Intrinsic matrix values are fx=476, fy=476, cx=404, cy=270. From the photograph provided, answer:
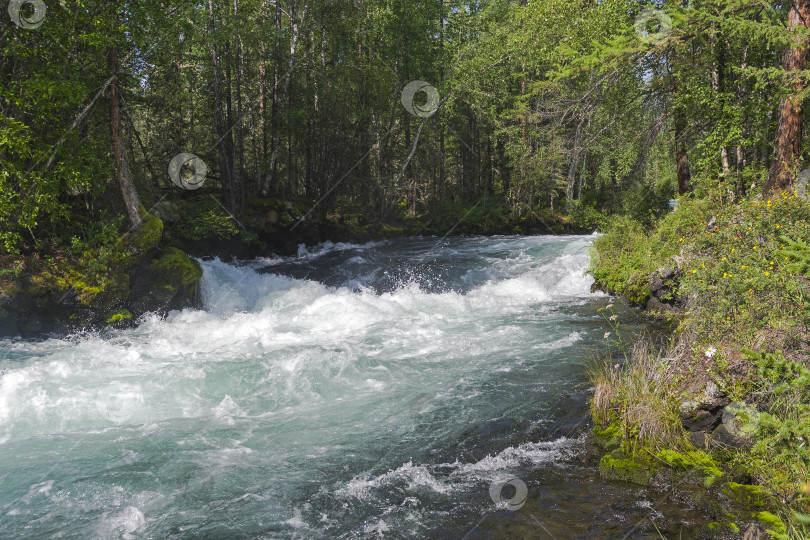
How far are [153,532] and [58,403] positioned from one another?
3.49 meters

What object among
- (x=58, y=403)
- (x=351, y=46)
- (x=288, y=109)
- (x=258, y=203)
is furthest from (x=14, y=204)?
(x=351, y=46)

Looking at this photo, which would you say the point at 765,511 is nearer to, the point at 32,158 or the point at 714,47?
the point at 714,47

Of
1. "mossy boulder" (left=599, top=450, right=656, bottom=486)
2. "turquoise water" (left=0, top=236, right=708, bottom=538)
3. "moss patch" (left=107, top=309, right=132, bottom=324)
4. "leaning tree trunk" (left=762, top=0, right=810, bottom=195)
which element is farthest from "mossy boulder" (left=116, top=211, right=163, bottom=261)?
"leaning tree trunk" (left=762, top=0, right=810, bottom=195)

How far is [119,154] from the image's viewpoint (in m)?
11.5

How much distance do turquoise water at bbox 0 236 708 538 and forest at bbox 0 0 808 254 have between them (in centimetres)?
410

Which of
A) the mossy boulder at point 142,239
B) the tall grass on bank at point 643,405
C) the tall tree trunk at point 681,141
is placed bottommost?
the tall grass on bank at point 643,405

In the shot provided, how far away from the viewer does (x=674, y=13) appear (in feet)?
28.4

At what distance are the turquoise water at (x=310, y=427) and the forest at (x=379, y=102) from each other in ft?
13.5

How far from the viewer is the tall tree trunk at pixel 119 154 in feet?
36.9

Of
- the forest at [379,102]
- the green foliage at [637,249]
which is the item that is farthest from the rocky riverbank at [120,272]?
the green foliage at [637,249]

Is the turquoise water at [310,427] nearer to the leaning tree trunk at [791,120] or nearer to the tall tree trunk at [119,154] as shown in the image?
the tall tree trunk at [119,154]

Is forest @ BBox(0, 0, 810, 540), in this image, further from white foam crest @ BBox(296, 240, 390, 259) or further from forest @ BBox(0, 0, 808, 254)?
white foam crest @ BBox(296, 240, 390, 259)

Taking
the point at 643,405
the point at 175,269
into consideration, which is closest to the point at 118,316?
the point at 175,269

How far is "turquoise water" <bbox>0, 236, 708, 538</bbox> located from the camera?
13.4ft
